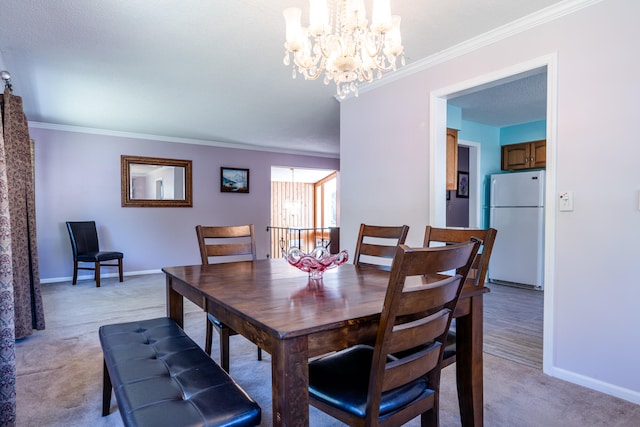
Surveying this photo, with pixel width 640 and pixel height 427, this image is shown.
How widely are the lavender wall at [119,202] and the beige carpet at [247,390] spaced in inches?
98.2

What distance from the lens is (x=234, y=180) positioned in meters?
6.66

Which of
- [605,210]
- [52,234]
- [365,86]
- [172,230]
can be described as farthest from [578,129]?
[52,234]

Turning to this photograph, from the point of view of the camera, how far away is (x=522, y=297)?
419 centimetres

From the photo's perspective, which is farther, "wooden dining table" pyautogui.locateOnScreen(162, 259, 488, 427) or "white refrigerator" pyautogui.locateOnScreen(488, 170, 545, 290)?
"white refrigerator" pyautogui.locateOnScreen(488, 170, 545, 290)

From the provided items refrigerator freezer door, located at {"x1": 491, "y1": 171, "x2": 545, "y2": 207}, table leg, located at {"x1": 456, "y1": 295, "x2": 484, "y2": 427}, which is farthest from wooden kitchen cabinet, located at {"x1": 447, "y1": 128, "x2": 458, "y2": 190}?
table leg, located at {"x1": 456, "y1": 295, "x2": 484, "y2": 427}

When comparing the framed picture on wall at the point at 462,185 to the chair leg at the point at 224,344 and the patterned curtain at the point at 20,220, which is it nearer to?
the chair leg at the point at 224,344

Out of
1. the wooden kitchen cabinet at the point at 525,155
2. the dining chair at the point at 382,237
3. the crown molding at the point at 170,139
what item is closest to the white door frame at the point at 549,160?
the dining chair at the point at 382,237

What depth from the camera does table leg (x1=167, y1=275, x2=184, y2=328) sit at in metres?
1.93

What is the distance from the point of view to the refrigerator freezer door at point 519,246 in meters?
4.58

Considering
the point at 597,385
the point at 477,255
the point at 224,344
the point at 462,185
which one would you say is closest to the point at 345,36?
the point at 477,255

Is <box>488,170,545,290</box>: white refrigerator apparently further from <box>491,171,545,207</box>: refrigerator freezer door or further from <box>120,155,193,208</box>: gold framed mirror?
<box>120,155,193,208</box>: gold framed mirror

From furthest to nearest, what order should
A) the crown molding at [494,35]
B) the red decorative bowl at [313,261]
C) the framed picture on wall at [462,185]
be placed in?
the framed picture on wall at [462,185], the crown molding at [494,35], the red decorative bowl at [313,261]

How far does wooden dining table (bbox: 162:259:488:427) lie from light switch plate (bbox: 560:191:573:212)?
1.15m

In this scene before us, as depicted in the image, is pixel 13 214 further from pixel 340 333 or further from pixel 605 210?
pixel 605 210
